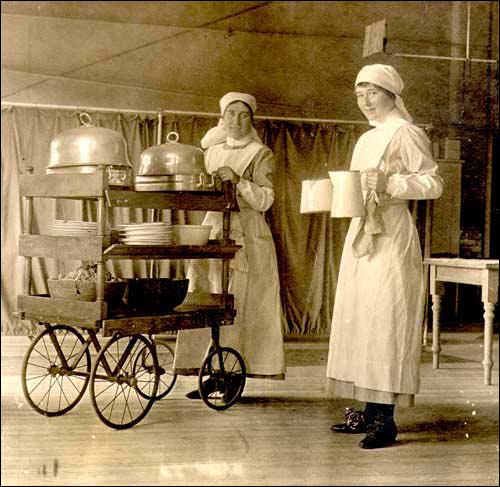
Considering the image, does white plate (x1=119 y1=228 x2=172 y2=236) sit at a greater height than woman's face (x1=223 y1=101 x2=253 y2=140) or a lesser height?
lesser

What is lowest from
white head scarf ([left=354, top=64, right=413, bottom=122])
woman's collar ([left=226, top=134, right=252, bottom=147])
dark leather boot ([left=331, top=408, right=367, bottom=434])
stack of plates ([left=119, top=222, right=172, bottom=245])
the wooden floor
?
the wooden floor

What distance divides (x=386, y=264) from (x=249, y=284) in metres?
1.11

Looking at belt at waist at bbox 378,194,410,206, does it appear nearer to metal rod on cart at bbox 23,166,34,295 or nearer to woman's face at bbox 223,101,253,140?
woman's face at bbox 223,101,253,140

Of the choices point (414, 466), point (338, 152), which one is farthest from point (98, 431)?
point (338, 152)

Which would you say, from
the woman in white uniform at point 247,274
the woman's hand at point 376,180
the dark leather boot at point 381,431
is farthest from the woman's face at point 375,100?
the dark leather boot at point 381,431

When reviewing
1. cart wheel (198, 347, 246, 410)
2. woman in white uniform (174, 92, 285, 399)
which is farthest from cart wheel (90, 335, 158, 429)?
woman in white uniform (174, 92, 285, 399)

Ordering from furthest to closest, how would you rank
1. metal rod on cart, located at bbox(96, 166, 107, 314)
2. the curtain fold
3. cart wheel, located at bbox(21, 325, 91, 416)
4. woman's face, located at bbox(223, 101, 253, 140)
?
the curtain fold, woman's face, located at bbox(223, 101, 253, 140), cart wheel, located at bbox(21, 325, 91, 416), metal rod on cart, located at bbox(96, 166, 107, 314)

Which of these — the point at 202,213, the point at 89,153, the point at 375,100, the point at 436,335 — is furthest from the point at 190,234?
the point at 202,213

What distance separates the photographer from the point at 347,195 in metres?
3.00

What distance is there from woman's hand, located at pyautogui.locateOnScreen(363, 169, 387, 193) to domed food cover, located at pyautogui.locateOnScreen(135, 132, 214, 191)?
0.89 meters

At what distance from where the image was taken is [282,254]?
653cm

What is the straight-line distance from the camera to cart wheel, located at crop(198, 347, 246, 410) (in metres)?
3.61

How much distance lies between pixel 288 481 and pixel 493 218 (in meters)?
5.82

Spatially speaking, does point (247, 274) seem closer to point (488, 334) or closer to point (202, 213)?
point (488, 334)
